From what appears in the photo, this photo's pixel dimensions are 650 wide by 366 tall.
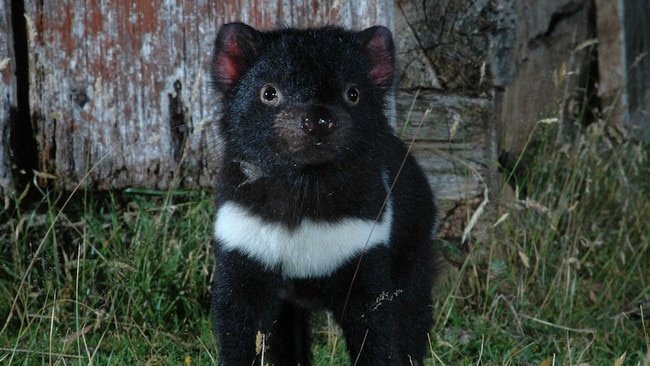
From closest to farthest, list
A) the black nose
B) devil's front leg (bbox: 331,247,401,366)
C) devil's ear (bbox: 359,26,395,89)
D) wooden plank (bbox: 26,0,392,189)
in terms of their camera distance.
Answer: the black nose, devil's front leg (bbox: 331,247,401,366), devil's ear (bbox: 359,26,395,89), wooden plank (bbox: 26,0,392,189)

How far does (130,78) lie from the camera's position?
5.11m

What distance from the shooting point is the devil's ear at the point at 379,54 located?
12.7ft

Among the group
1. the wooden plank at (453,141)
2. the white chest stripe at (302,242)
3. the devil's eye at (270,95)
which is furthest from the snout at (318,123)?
the wooden plank at (453,141)

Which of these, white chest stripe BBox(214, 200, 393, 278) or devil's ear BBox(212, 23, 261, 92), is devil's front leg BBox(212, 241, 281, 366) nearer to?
white chest stripe BBox(214, 200, 393, 278)

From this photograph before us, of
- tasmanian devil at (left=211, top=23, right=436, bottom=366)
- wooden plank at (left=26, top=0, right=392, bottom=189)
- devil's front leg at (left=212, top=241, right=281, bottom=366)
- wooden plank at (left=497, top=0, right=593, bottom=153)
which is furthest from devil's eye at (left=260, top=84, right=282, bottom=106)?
wooden plank at (left=497, top=0, right=593, bottom=153)

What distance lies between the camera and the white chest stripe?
3715 millimetres

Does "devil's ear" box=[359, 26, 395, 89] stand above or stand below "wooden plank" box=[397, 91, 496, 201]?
above

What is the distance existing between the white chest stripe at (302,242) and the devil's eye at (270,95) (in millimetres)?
398

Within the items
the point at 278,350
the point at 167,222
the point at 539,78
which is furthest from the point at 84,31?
the point at 539,78

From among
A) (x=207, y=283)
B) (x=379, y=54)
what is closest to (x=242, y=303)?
(x=379, y=54)

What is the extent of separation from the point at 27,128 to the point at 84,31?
0.57 metres

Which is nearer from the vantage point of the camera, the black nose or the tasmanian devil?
the black nose

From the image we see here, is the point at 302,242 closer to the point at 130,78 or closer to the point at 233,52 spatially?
the point at 233,52

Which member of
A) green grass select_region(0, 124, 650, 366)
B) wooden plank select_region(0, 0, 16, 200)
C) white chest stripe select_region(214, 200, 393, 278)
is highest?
wooden plank select_region(0, 0, 16, 200)
